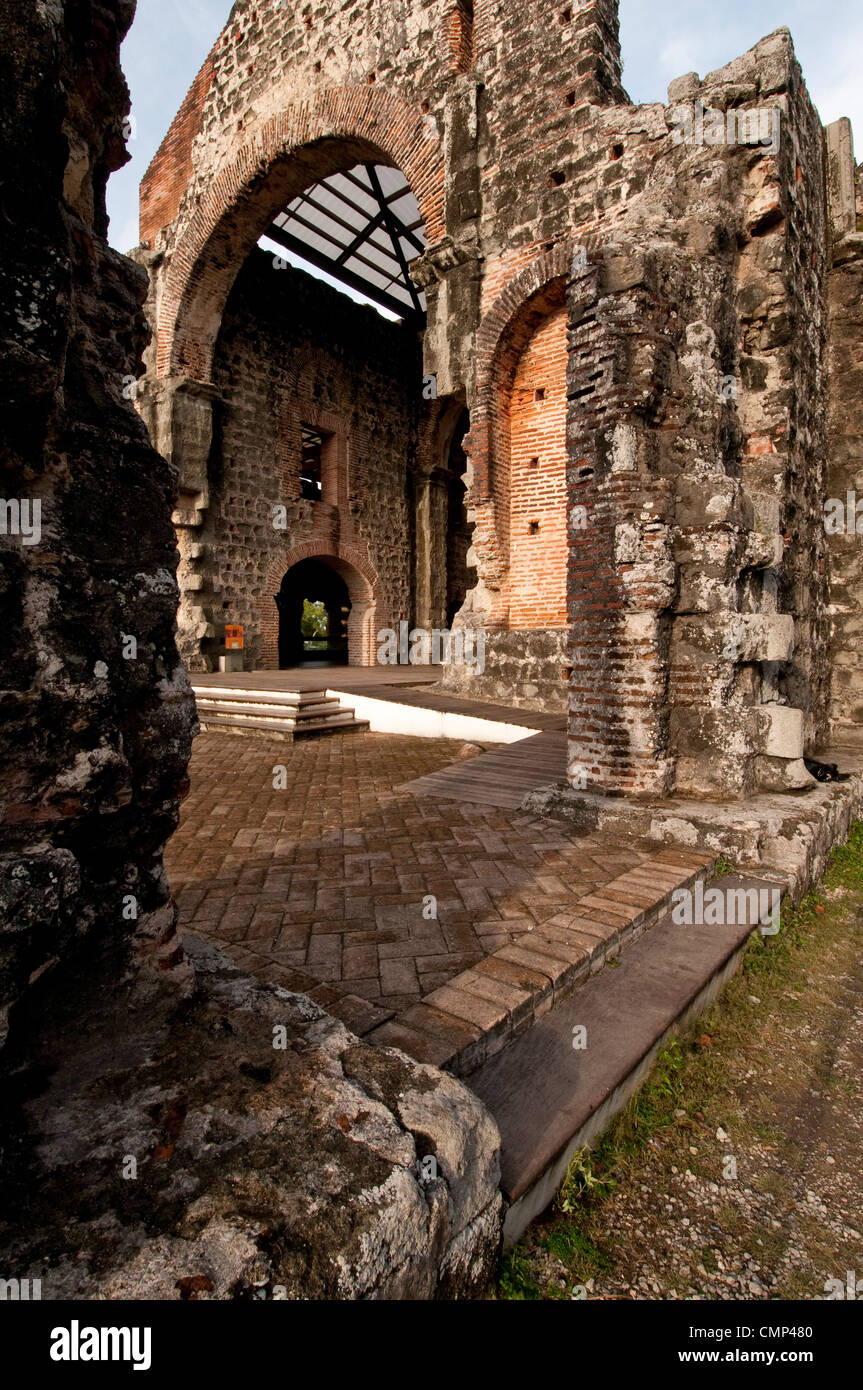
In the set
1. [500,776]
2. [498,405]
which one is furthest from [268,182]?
[500,776]

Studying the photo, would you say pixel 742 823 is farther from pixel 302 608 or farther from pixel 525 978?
pixel 302 608

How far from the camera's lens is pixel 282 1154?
50.1 inches

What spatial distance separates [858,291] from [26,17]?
7.28 metres

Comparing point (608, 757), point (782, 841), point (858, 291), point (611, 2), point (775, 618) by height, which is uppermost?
point (611, 2)

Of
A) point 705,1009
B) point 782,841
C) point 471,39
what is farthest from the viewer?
point 471,39

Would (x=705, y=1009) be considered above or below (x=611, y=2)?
below

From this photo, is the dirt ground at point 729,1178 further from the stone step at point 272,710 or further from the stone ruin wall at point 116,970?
the stone step at point 272,710

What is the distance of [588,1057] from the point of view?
213cm

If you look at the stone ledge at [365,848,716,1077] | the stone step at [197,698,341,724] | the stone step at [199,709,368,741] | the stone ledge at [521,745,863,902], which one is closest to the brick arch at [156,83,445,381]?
the stone step at [197,698,341,724]

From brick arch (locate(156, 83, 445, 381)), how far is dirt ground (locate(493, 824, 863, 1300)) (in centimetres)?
1090

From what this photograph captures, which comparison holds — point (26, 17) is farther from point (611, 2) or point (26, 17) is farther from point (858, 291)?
point (611, 2)

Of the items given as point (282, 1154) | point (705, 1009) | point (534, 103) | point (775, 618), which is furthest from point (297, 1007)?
point (534, 103)

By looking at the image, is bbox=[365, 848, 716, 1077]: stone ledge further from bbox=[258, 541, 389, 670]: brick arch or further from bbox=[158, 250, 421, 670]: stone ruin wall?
bbox=[258, 541, 389, 670]: brick arch

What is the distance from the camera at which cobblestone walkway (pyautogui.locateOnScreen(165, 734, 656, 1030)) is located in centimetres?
263
